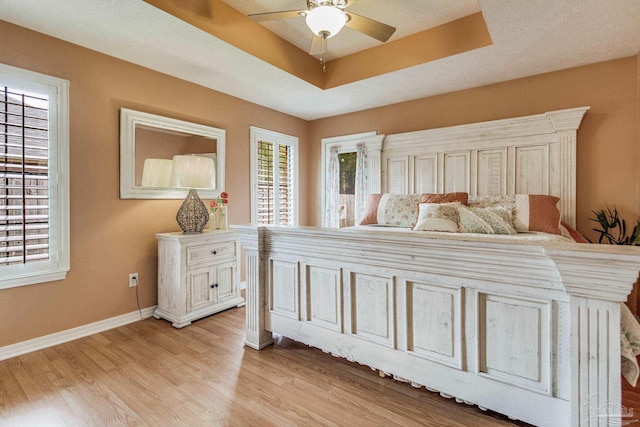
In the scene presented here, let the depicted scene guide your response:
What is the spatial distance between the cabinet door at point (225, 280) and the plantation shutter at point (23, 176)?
139 centimetres

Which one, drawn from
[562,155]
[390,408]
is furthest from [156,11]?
[562,155]

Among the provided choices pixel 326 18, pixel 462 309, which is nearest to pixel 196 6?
pixel 326 18

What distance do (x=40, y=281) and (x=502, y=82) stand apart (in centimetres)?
479

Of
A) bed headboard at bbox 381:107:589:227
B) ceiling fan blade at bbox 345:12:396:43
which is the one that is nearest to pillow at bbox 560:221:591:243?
bed headboard at bbox 381:107:589:227

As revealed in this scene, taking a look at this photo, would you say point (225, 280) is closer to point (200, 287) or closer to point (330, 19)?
point (200, 287)

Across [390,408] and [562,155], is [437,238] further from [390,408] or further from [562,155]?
[562,155]

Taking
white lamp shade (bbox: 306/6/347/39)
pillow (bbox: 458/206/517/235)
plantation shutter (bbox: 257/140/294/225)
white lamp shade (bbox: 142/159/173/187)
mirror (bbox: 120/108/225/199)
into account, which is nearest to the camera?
white lamp shade (bbox: 306/6/347/39)

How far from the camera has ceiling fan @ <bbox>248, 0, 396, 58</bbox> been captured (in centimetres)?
196

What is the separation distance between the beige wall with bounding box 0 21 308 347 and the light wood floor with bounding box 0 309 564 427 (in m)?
0.33

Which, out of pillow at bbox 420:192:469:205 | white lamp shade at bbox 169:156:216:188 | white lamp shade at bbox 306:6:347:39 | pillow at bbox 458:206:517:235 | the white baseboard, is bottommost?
the white baseboard

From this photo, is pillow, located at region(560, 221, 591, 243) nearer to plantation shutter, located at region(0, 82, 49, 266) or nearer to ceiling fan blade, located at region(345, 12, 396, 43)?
ceiling fan blade, located at region(345, 12, 396, 43)

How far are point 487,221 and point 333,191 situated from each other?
250cm

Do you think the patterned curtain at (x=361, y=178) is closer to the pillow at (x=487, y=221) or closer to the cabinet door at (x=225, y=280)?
the pillow at (x=487, y=221)

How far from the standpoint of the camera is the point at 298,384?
1879mm
